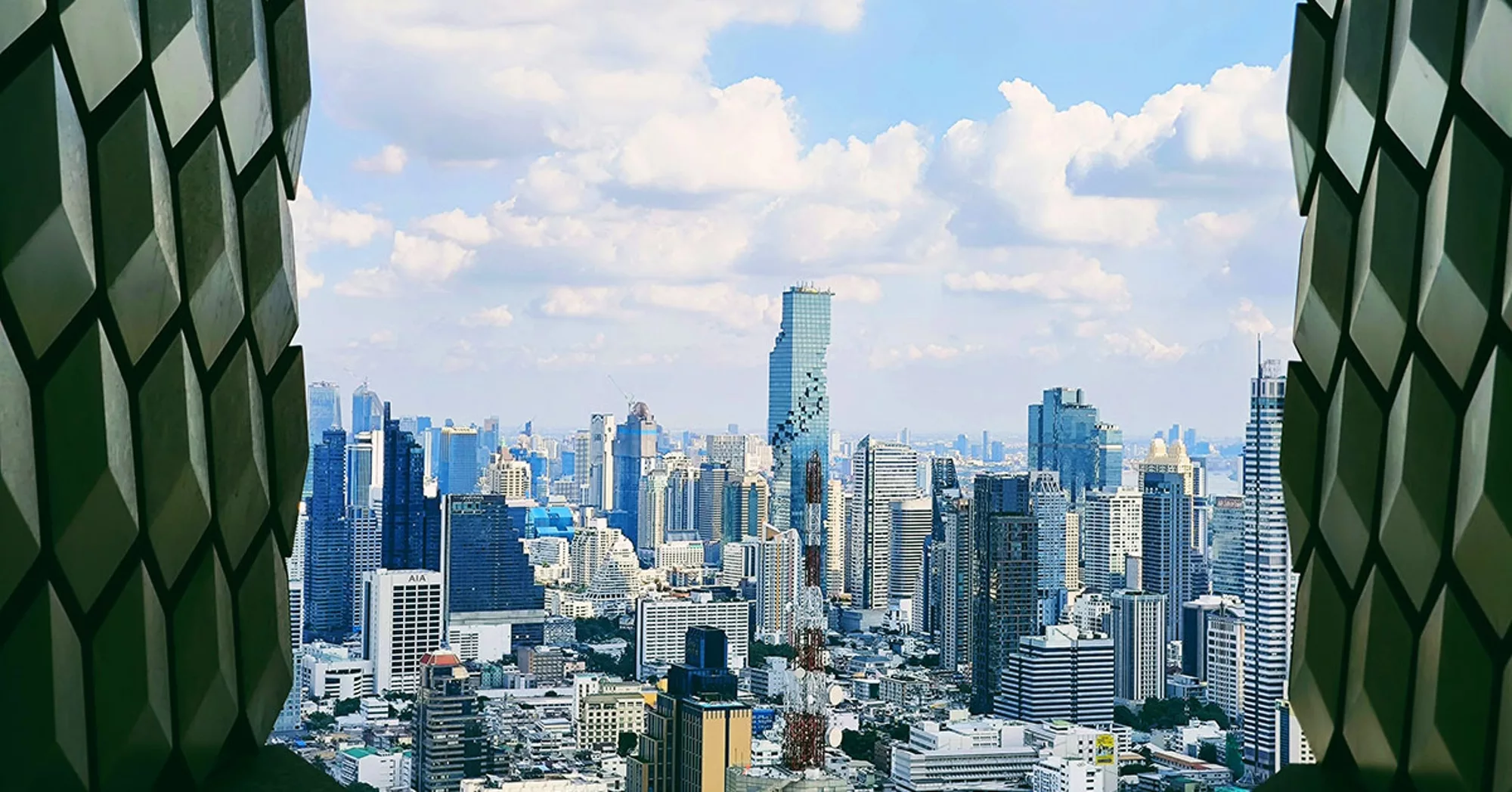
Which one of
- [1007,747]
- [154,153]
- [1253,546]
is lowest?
[1007,747]

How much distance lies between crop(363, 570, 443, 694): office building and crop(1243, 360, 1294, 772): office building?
8252 millimetres

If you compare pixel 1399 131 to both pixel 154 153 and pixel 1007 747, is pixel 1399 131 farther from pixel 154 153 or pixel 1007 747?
pixel 1007 747

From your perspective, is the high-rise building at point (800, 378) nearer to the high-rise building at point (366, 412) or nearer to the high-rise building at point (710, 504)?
the high-rise building at point (710, 504)

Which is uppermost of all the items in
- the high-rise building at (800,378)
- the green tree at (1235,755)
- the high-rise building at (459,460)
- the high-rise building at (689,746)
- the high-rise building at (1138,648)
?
the high-rise building at (800,378)

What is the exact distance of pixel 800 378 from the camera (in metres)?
27.7

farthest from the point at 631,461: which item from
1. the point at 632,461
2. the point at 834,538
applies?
the point at 834,538

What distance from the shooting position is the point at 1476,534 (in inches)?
36.1

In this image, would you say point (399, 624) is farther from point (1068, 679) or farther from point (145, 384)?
point (145, 384)

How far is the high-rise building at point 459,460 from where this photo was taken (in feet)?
68.6

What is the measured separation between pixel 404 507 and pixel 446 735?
514cm

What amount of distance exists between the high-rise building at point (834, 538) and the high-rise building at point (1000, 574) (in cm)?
353

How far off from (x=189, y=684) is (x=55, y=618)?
0.20 m

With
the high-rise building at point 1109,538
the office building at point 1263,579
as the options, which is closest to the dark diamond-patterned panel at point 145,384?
the office building at point 1263,579

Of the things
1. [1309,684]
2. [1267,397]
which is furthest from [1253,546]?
[1309,684]
